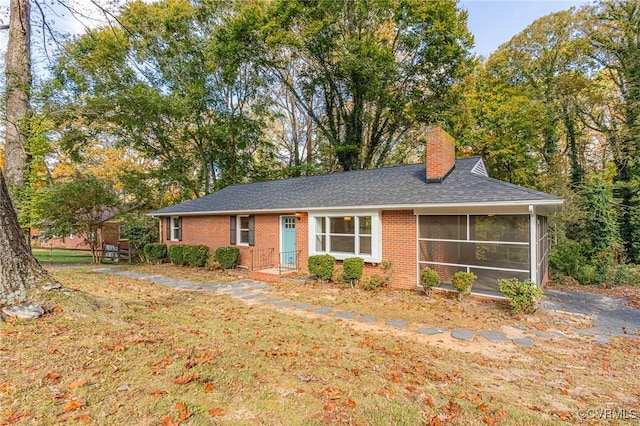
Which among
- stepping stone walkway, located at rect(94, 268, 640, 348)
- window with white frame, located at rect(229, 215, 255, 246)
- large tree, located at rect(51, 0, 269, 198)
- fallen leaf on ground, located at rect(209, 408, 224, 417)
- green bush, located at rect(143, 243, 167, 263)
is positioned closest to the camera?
fallen leaf on ground, located at rect(209, 408, 224, 417)

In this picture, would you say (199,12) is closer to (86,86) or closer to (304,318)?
(86,86)

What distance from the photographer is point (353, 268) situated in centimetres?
982

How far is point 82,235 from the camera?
1798cm

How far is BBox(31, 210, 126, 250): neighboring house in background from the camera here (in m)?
18.7

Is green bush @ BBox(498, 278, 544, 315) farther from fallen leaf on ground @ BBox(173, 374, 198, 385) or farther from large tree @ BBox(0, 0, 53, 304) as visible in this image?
large tree @ BBox(0, 0, 53, 304)

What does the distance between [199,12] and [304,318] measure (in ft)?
76.2

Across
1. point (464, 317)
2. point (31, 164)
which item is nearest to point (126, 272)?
point (31, 164)

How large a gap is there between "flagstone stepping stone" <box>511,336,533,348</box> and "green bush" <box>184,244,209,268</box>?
12.4 metres

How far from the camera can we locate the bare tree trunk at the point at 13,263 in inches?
179

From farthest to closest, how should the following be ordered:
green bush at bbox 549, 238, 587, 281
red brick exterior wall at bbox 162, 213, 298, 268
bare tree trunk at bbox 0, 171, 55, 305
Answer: red brick exterior wall at bbox 162, 213, 298, 268 < green bush at bbox 549, 238, 587, 281 < bare tree trunk at bbox 0, 171, 55, 305

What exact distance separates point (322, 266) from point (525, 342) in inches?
238

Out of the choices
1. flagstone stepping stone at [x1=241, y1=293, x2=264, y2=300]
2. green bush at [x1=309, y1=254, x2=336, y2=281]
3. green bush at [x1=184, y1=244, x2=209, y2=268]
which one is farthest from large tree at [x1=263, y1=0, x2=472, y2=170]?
flagstone stepping stone at [x1=241, y1=293, x2=264, y2=300]

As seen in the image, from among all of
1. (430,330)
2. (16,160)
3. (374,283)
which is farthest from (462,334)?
(16,160)

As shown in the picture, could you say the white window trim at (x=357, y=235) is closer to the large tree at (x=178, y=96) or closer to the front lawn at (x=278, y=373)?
the front lawn at (x=278, y=373)
